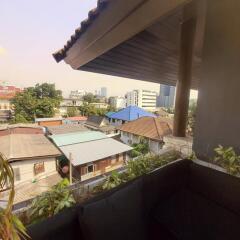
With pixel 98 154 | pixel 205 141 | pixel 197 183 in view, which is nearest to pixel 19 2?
pixel 205 141

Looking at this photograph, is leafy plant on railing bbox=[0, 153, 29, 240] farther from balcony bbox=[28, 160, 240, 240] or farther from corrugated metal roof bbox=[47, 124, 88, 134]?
corrugated metal roof bbox=[47, 124, 88, 134]

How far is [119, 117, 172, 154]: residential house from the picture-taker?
877cm

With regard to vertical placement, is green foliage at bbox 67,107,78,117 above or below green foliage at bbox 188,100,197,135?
below

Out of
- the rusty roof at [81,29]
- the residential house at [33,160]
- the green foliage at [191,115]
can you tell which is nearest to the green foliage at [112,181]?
the rusty roof at [81,29]

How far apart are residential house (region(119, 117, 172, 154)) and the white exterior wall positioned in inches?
188

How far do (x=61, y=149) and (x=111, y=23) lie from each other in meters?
6.50

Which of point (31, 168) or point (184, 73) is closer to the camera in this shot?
point (184, 73)

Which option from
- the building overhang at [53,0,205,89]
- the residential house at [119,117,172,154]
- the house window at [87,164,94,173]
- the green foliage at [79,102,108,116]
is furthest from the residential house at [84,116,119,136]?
the building overhang at [53,0,205,89]

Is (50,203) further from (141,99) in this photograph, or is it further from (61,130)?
(141,99)

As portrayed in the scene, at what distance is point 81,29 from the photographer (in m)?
1.27

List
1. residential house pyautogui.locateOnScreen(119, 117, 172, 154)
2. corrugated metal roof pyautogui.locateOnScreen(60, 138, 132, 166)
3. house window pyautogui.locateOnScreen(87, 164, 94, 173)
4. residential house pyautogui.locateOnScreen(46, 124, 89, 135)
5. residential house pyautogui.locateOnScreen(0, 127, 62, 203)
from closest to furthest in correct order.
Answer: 1. residential house pyautogui.locateOnScreen(0, 127, 62, 203)
2. corrugated metal roof pyautogui.locateOnScreen(60, 138, 132, 166)
3. house window pyautogui.locateOnScreen(87, 164, 94, 173)
4. residential house pyautogui.locateOnScreen(119, 117, 172, 154)
5. residential house pyautogui.locateOnScreen(46, 124, 89, 135)

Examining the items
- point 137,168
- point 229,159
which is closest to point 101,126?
point 137,168

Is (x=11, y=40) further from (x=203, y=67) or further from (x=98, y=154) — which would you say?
(x=98, y=154)

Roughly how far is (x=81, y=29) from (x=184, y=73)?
44.6 inches
